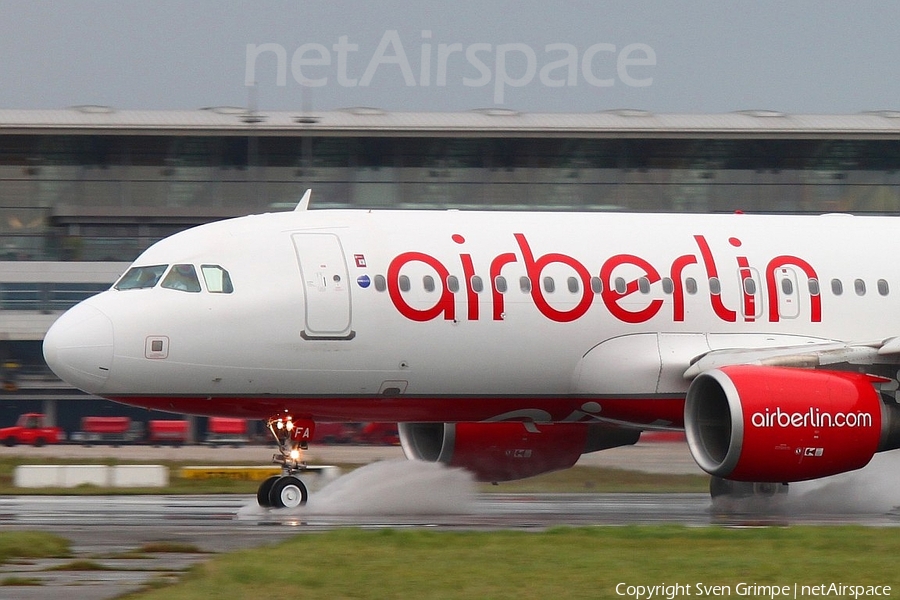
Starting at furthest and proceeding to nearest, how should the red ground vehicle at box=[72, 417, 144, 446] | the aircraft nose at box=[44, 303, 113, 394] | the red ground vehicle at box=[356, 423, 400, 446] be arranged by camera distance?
the red ground vehicle at box=[72, 417, 144, 446], the red ground vehicle at box=[356, 423, 400, 446], the aircraft nose at box=[44, 303, 113, 394]

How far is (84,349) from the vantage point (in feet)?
52.0

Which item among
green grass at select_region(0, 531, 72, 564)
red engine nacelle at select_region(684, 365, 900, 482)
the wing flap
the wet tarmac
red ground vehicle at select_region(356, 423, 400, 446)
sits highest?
the wing flap

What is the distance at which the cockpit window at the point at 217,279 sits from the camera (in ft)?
54.1

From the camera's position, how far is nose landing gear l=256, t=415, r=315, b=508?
53.9 feet

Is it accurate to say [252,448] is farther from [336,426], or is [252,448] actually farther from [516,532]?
[516,532]

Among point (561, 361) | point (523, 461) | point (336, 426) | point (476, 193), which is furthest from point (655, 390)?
point (476, 193)

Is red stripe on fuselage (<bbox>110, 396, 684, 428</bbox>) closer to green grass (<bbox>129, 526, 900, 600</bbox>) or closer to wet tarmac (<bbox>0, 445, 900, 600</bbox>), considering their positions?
wet tarmac (<bbox>0, 445, 900, 600</bbox>)

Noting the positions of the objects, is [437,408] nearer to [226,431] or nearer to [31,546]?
[31,546]

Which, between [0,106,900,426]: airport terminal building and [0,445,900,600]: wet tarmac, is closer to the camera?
[0,445,900,600]: wet tarmac

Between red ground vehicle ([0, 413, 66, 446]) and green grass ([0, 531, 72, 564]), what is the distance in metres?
26.7

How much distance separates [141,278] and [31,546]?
5.61 metres

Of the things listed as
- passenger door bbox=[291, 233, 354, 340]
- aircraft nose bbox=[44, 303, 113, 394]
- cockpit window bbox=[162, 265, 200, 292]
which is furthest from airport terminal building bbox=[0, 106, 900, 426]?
aircraft nose bbox=[44, 303, 113, 394]

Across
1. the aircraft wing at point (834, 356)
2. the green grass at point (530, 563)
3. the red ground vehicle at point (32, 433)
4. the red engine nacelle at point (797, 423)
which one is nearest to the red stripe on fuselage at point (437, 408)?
the aircraft wing at point (834, 356)

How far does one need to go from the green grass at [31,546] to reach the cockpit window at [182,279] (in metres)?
4.83
